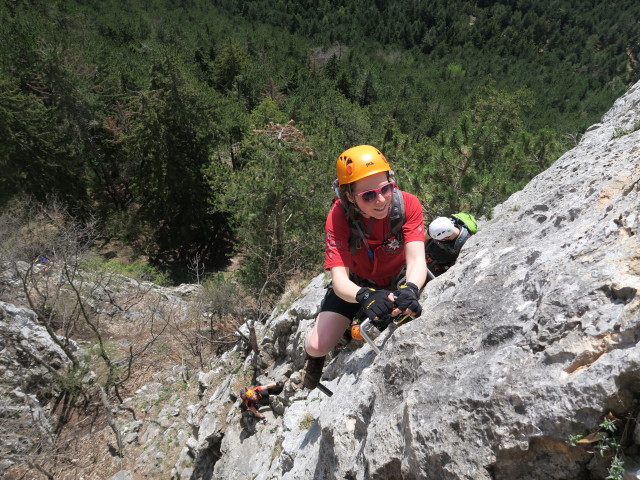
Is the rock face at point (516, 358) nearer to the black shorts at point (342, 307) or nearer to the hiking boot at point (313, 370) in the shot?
the black shorts at point (342, 307)

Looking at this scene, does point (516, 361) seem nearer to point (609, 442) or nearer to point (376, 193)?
point (609, 442)

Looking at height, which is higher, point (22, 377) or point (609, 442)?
point (609, 442)

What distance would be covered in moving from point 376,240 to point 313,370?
1.71 m

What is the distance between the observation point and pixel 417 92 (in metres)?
51.0

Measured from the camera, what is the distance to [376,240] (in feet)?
10.1

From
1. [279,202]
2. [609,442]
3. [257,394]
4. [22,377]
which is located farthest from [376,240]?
[22,377]

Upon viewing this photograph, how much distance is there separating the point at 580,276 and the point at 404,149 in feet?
36.2

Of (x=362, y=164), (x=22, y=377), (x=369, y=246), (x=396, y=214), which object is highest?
(x=362, y=164)

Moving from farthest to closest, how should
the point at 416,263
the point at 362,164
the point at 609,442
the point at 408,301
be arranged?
the point at 416,263, the point at 362,164, the point at 408,301, the point at 609,442

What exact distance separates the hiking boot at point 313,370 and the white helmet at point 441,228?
1735mm

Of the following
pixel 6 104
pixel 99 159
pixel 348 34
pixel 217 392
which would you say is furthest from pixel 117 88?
pixel 348 34

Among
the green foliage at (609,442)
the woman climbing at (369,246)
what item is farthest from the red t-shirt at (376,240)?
the green foliage at (609,442)

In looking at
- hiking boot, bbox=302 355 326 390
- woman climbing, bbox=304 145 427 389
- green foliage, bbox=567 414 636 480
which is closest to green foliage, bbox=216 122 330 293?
hiking boot, bbox=302 355 326 390

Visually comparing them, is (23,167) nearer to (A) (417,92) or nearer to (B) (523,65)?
(A) (417,92)
